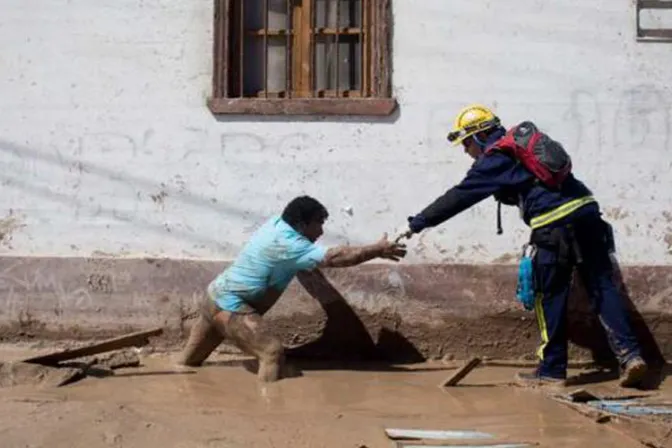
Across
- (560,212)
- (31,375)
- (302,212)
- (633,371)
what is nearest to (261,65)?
(302,212)

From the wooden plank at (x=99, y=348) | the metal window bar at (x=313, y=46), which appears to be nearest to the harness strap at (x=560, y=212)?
the metal window bar at (x=313, y=46)

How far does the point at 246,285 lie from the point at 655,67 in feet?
10.4

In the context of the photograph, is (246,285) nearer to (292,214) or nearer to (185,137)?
(292,214)

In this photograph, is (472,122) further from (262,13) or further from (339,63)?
(262,13)

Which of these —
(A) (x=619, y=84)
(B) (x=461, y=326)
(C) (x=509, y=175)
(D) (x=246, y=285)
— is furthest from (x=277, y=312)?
(A) (x=619, y=84)

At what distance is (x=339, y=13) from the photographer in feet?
25.5

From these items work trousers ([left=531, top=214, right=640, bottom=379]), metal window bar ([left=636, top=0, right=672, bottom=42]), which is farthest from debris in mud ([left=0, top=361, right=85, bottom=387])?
metal window bar ([left=636, top=0, right=672, bottom=42])

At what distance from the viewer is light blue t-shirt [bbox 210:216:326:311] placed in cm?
682

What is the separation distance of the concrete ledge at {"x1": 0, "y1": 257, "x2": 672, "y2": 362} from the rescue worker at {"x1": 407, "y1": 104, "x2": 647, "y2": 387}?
649mm

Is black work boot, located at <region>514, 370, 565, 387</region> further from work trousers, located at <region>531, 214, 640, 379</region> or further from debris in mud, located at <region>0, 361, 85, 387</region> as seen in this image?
debris in mud, located at <region>0, 361, 85, 387</region>

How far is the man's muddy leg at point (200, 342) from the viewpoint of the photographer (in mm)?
7112

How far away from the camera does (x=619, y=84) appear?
24.8 feet

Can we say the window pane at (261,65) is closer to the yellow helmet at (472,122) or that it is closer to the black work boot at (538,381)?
the yellow helmet at (472,122)

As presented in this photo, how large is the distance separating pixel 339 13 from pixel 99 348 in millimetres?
2837
